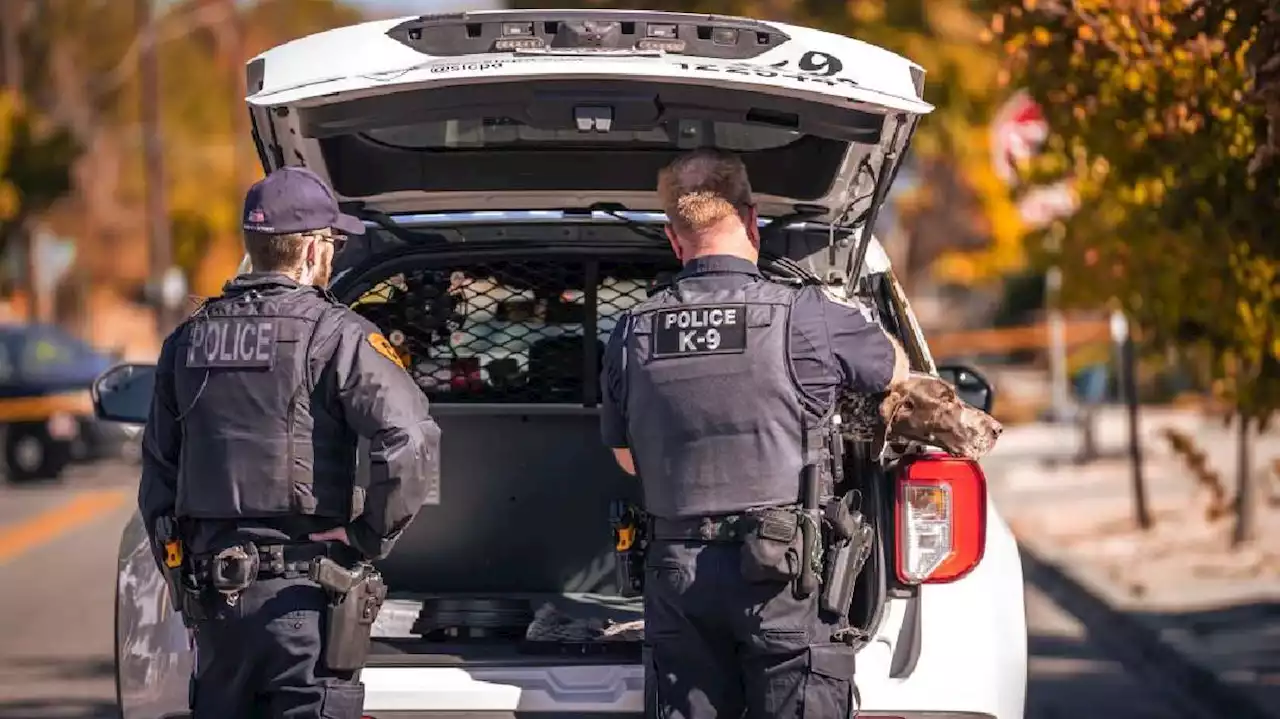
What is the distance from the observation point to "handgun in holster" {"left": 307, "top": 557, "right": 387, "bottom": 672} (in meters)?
4.93

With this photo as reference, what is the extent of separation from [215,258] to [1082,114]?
179 ft

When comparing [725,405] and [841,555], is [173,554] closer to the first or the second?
[725,405]

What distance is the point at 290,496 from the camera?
195 inches

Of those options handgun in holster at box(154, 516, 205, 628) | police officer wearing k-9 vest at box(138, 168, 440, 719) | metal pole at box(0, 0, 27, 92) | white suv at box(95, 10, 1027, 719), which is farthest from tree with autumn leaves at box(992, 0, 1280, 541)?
metal pole at box(0, 0, 27, 92)

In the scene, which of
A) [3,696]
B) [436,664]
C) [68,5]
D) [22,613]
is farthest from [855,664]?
[68,5]

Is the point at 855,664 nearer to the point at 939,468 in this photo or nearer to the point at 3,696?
the point at 939,468

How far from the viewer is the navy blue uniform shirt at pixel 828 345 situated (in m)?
4.98

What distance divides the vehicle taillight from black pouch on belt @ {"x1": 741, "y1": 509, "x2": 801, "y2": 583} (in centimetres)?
50

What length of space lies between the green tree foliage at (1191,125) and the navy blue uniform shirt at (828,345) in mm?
2345

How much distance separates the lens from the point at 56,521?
18703mm

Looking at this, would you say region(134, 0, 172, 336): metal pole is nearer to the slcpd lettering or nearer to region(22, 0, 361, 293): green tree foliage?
region(22, 0, 361, 293): green tree foliage

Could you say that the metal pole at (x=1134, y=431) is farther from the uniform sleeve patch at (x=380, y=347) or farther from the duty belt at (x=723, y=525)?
the uniform sleeve patch at (x=380, y=347)

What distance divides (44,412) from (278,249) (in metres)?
19.1

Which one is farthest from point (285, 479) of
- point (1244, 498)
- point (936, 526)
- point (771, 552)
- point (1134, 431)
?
point (1134, 431)
